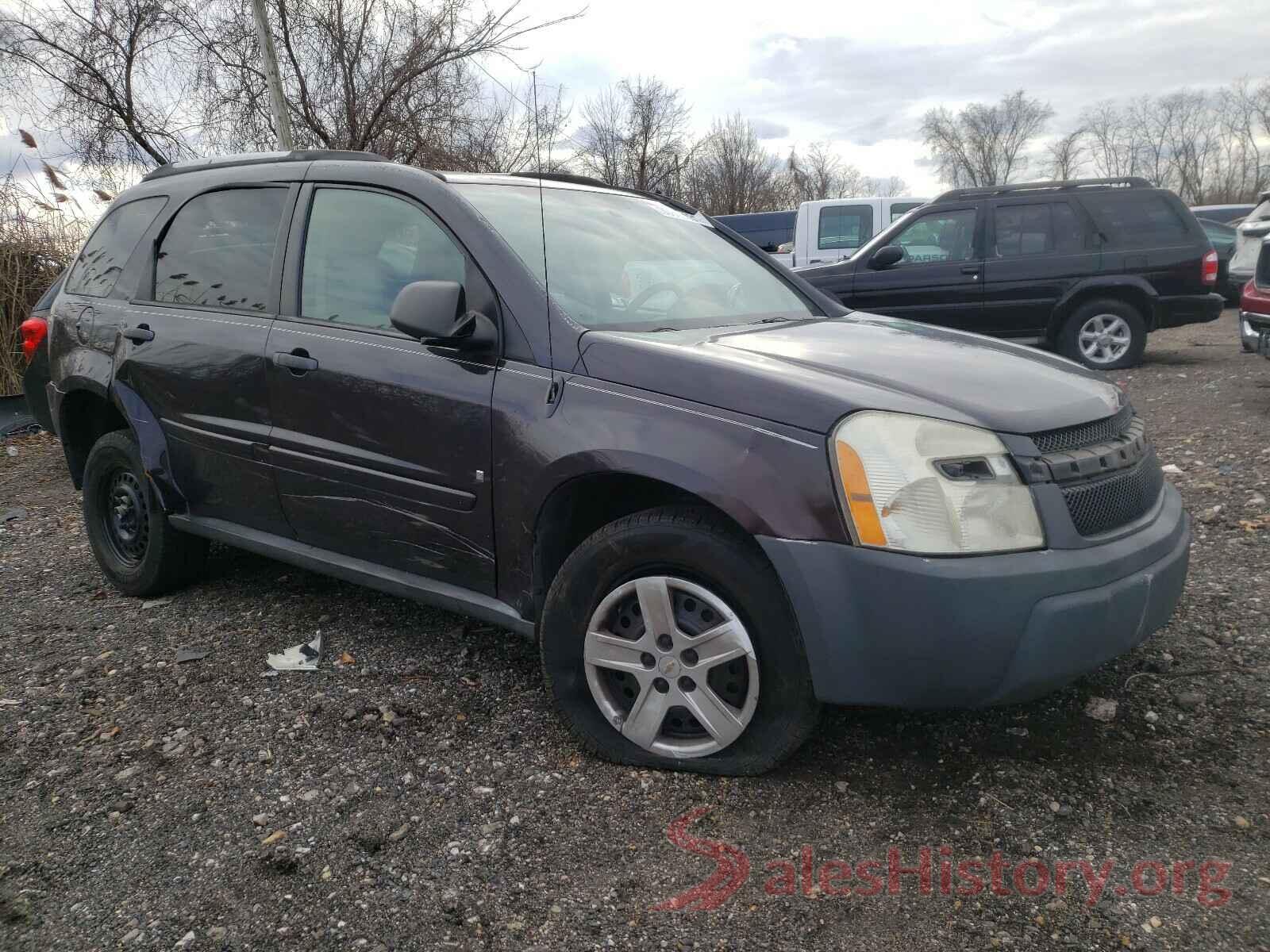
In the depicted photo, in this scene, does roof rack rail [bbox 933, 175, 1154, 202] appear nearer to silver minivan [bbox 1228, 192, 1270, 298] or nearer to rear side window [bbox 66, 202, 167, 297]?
silver minivan [bbox 1228, 192, 1270, 298]

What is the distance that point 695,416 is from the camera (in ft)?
8.04

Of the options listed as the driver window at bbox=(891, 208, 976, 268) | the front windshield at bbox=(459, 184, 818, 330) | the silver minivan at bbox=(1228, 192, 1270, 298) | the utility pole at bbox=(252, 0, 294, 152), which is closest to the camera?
the front windshield at bbox=(459, 184, 818, 330)

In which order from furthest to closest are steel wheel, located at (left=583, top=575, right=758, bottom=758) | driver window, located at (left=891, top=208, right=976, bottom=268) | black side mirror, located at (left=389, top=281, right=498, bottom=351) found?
driver window, located at (left=891, top=208, right=976, bottom=268)
black side mirror, located at (left=389, top=281, right=498, bottom=351)
steel wheel, located at (left=583, top=575, right=758, bottom=758)

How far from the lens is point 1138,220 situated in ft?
29.9

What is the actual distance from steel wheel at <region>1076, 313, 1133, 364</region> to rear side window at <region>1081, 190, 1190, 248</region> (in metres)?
0.72

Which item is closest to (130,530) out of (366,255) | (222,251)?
(222,251)

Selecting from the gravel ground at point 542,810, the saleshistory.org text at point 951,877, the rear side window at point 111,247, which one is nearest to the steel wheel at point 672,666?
the gravel ground at point 542,810

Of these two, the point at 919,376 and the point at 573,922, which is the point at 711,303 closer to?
the point at 919,376

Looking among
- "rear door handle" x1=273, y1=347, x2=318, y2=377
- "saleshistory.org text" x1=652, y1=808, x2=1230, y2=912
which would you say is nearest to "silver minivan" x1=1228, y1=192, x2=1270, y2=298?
"saleshistory.org text" x1=652, y1=808, x2=1230, y2=912

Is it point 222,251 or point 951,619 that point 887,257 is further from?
point 951,619

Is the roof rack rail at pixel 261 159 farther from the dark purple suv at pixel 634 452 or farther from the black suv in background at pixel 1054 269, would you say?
the black suv in background at pixel 1054 269

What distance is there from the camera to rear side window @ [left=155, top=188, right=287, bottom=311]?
11.7 ft

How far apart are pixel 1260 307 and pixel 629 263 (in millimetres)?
5997

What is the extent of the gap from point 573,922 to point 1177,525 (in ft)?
6.36
